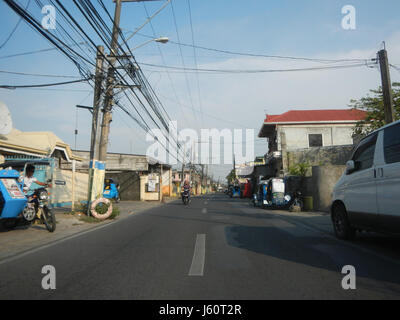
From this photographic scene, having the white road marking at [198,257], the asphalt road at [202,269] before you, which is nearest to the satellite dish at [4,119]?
the asphalt road at [202,269]

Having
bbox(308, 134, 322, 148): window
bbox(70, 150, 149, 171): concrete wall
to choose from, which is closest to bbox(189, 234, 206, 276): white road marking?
bbox(70, 150, 149, 171): concrete wall

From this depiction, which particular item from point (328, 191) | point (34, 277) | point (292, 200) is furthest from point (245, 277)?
point (292, 200)

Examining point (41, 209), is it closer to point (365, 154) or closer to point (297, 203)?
point (365, 154)

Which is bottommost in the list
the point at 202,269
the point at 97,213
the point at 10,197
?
the point at 202,269

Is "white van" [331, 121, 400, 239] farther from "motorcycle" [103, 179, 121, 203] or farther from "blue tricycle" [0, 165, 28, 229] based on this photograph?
"motorcycle" [103, 179, 121, 203]

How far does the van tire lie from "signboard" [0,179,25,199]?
7.82 m

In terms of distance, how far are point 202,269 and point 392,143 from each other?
3.69 meters

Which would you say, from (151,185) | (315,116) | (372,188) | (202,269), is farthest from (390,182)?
(315,116)

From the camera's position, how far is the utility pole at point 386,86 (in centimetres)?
1184

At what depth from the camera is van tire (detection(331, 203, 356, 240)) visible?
261 inches

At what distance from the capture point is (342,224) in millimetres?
6801

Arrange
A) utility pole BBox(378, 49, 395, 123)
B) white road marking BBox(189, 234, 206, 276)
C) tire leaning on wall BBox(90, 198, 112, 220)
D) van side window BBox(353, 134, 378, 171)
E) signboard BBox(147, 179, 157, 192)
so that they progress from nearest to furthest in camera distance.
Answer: white road marking BBox(189, 234, 206, 276)
van side window BBox(353, 134, 378, 171)
tire leaning on wall BBox(90, 198, 112, 220)
utility pole BBox(378, 49, 395, 123)
signboard BBox(147, 179, 157, 192)

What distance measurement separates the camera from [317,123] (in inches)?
1272
